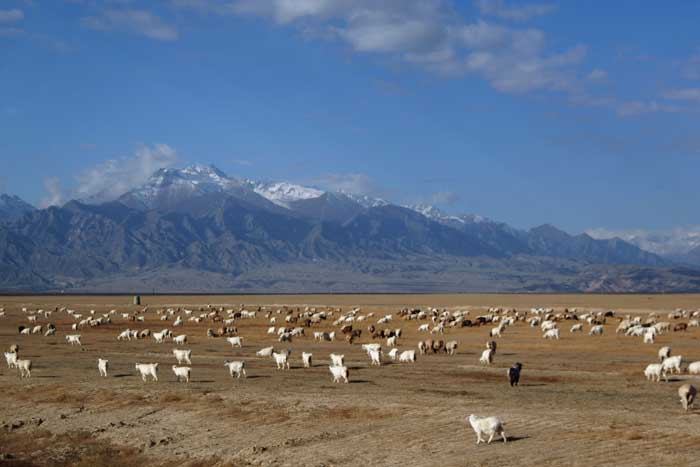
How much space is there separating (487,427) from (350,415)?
5328 millimetres

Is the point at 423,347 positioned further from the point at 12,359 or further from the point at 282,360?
the point at 12,359

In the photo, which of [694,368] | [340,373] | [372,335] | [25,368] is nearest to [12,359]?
[25,368]

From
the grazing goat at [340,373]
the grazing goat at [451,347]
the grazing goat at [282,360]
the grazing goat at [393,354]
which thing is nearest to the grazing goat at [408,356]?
the grazing goat at [393,354]

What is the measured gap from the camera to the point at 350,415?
25.1 metres

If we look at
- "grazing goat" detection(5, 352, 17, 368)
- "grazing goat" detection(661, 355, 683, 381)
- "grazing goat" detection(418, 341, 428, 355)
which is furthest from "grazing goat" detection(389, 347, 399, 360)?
"grazing goat" detection(5, 352, 17, 368)

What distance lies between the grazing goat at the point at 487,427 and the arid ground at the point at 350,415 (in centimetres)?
27

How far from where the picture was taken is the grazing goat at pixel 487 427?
20875 millimetres

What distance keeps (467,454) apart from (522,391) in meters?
9.45

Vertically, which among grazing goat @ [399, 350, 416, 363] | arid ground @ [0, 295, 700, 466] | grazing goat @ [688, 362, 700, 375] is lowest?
arid ground @ [0, 295, 700, 466]

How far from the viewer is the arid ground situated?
20.6 m

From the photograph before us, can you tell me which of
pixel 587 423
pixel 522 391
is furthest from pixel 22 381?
pixel 587 423

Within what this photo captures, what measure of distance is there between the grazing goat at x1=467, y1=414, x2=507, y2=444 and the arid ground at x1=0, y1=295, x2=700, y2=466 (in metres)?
0.27

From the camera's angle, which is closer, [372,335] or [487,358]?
[487,358]

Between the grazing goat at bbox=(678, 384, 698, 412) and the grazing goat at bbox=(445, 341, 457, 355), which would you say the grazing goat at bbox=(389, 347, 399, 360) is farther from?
the grazing goat at bbox=(678, 384, 698, 412)
